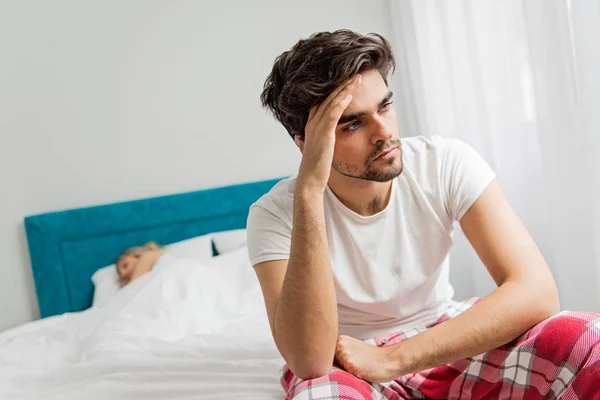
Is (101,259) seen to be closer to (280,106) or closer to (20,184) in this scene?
(20,184)

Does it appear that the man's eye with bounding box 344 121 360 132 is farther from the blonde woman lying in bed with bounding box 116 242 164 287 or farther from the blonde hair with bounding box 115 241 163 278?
the blonde hair with bounding box 115 241 163 278

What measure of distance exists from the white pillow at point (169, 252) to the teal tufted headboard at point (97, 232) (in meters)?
0.08

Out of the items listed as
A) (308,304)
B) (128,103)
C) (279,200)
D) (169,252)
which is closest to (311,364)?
(308,304)

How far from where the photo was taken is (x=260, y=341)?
6.23 ft

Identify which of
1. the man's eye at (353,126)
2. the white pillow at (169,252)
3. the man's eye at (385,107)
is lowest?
the white pillow at (169,252)

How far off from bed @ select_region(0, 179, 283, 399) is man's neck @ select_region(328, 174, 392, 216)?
1.60 ft

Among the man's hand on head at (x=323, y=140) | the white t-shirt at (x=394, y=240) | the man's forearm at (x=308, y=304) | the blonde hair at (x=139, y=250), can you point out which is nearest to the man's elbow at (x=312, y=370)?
the man's forearm at (x=308, y=304)

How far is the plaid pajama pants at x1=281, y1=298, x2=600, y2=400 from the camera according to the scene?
104 cm

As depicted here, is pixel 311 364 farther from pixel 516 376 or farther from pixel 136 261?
pixel 136 261

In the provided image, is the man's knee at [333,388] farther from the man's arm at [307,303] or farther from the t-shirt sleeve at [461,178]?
the t-shirt sleeve at [461,178]

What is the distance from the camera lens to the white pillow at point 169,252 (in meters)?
2.73

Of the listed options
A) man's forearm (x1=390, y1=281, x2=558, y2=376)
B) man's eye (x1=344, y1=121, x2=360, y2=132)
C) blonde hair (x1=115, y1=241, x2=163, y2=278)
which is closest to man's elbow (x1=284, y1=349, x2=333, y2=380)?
man's forearm (x1=390, y1=281, x2=558, y2=376)

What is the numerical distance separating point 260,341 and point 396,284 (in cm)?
62

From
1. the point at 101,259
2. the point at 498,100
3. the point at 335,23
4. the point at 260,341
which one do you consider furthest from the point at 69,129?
the point at 498,100
